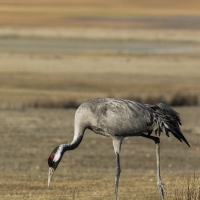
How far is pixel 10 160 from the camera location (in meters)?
18.3

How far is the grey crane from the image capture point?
1227 centimetres

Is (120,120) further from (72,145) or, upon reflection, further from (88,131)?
(88,131)

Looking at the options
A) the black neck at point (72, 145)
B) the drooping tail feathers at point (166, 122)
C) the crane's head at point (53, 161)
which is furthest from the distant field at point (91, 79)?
the crane's head at point (53, 161)

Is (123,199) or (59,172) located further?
(59,172)

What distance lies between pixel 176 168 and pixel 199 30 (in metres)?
74.9

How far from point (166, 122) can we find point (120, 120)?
2.22ft

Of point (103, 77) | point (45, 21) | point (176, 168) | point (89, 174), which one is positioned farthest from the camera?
point (45, 21)

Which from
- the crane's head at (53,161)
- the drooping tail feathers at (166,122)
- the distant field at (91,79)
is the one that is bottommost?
the distant field at (91,79)

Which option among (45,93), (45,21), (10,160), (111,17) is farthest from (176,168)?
(111,17)

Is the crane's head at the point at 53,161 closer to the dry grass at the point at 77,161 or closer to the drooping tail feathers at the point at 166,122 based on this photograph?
the dry grass at the point at 77,161

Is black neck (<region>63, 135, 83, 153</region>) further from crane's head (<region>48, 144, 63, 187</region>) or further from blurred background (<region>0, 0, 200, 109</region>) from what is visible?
blurred background (<region>0, 0, 200, 109</region>)

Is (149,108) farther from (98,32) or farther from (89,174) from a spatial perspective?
(98,32)

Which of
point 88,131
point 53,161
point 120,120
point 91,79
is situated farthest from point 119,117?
point 91,79

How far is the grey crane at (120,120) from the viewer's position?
1227 centimetres
